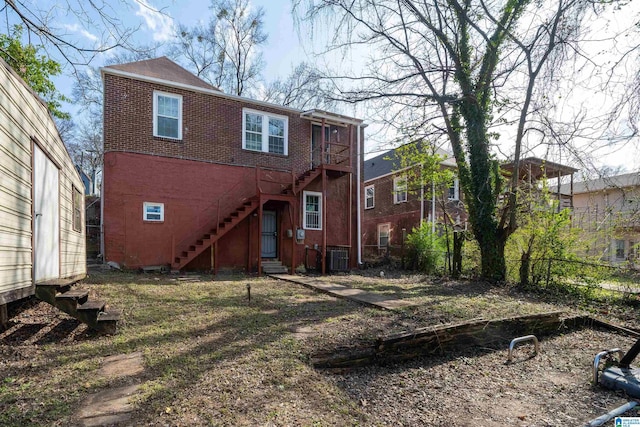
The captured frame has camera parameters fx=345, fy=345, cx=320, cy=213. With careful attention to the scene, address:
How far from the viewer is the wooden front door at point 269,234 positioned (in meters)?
12.5

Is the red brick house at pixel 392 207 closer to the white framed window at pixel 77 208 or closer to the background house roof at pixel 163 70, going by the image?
the background house roof at pixel 163 70

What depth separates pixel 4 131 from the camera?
3477 mm

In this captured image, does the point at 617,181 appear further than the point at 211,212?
No

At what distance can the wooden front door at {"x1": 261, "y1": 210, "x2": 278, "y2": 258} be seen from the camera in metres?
12.5

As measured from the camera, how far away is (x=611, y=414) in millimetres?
3070

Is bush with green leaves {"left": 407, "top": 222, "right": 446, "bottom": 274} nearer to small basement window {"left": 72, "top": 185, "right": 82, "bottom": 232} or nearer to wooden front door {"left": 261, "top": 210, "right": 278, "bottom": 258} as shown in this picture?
wooden front door {"left": 261, "top": 210, "right": 278, "bottom": 258}

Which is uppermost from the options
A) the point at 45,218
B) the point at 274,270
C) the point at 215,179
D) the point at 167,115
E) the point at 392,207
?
the point at 167,115

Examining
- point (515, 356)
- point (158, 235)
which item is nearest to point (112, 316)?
point (515, 356)

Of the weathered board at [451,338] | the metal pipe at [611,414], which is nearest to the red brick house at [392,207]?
the weathered board at [451,338]

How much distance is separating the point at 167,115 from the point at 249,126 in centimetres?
268

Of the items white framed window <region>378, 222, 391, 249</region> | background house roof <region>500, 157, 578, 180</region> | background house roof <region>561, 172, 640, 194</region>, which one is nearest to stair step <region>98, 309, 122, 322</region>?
background house roof <region>561, 172, 640, 194</region>

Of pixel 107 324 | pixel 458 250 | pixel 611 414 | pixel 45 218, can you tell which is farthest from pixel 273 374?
pixel 458 250

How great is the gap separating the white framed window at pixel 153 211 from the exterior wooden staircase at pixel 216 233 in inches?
52.9

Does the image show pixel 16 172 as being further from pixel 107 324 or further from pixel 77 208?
pixel 77 208
